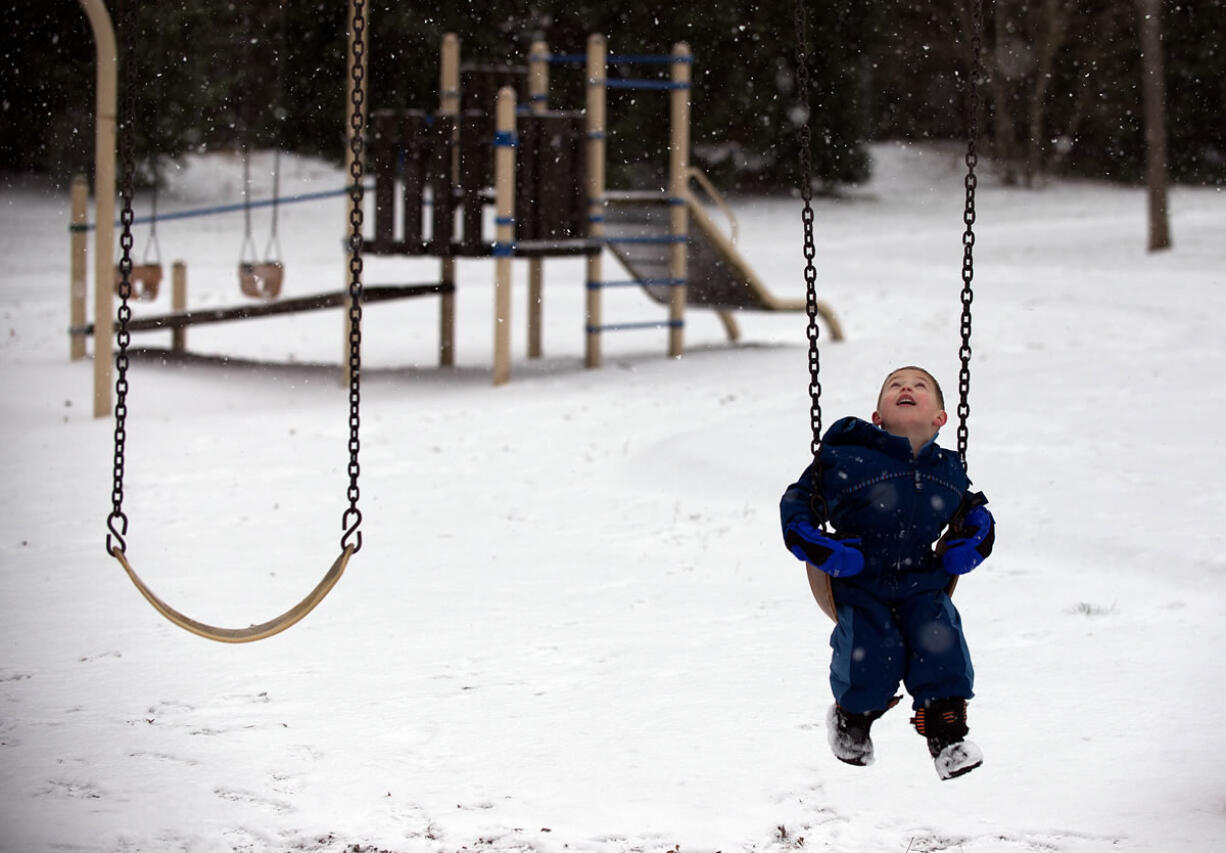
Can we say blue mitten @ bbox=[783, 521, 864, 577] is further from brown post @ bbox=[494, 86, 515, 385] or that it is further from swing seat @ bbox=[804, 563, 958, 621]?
brown post @ bbox=[494, 86, 515, 385]

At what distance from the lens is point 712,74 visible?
31266 millimetres

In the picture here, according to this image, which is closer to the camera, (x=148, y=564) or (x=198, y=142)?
(x=148, y=564)

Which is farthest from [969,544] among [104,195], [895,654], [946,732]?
[104,195]

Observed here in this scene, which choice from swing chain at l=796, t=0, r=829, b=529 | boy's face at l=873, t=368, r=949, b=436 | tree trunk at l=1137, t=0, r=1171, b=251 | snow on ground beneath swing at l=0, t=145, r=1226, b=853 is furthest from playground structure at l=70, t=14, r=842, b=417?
tree trunk at l=1137, t=0, r=1171, b=251

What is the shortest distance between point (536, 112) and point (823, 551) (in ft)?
31.9

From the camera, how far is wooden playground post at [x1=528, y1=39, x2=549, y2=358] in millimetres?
13039


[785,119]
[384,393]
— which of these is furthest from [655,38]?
[384,393]

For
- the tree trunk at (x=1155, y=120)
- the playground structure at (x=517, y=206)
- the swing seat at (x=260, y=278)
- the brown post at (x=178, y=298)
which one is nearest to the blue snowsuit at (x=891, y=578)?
the playground structure at (x=517, y=206)

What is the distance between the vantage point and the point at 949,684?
3.72 metres

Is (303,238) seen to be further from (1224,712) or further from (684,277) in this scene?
(1224,712)

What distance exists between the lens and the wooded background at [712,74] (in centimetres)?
2852

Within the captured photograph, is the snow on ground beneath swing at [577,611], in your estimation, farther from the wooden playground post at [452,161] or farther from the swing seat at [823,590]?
the swing seat at [823,590]

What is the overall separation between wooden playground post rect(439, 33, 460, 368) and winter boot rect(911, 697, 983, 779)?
378 inches

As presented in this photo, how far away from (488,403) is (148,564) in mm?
4666
